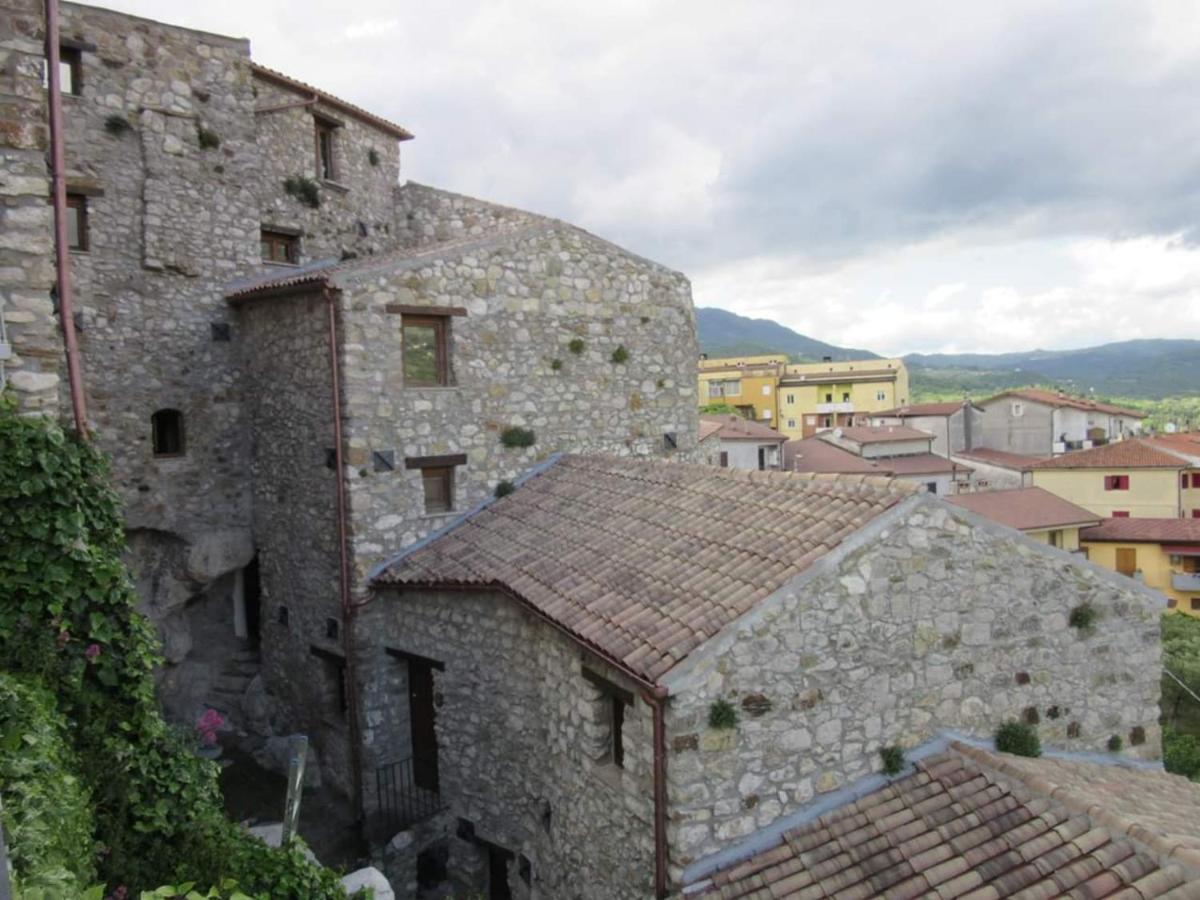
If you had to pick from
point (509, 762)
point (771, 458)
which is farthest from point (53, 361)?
point (771, 458)

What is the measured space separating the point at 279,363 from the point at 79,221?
4133 mm

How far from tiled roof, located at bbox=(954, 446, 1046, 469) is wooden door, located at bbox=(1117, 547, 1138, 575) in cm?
1000

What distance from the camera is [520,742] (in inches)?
375

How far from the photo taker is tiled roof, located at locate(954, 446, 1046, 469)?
5175cm

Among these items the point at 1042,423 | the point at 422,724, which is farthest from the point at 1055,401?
the point at 422,724

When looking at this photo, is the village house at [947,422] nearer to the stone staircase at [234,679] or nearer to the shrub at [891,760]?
the stone staircase at [234,679]

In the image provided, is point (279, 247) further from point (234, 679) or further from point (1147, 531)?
point (1147, 531)

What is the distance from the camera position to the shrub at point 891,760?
7.42m

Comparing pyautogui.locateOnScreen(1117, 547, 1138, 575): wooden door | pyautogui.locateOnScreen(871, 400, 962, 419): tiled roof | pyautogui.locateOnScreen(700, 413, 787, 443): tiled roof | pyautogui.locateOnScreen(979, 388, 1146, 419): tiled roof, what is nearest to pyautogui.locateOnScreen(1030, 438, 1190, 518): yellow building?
pyautogui.locateOnScreen(1117, 547, 1138, 575): wooden door

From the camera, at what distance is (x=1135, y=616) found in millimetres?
8461

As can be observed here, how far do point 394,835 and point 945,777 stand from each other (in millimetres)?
7241

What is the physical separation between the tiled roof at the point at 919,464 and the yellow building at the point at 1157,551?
29.1 feet

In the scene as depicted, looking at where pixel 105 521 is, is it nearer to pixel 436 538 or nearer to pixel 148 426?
pixel 436 538

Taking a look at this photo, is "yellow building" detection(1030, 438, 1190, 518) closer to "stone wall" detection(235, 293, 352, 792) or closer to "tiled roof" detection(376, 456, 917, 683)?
"tiled roof" detection(376, 456, 917, 683)
